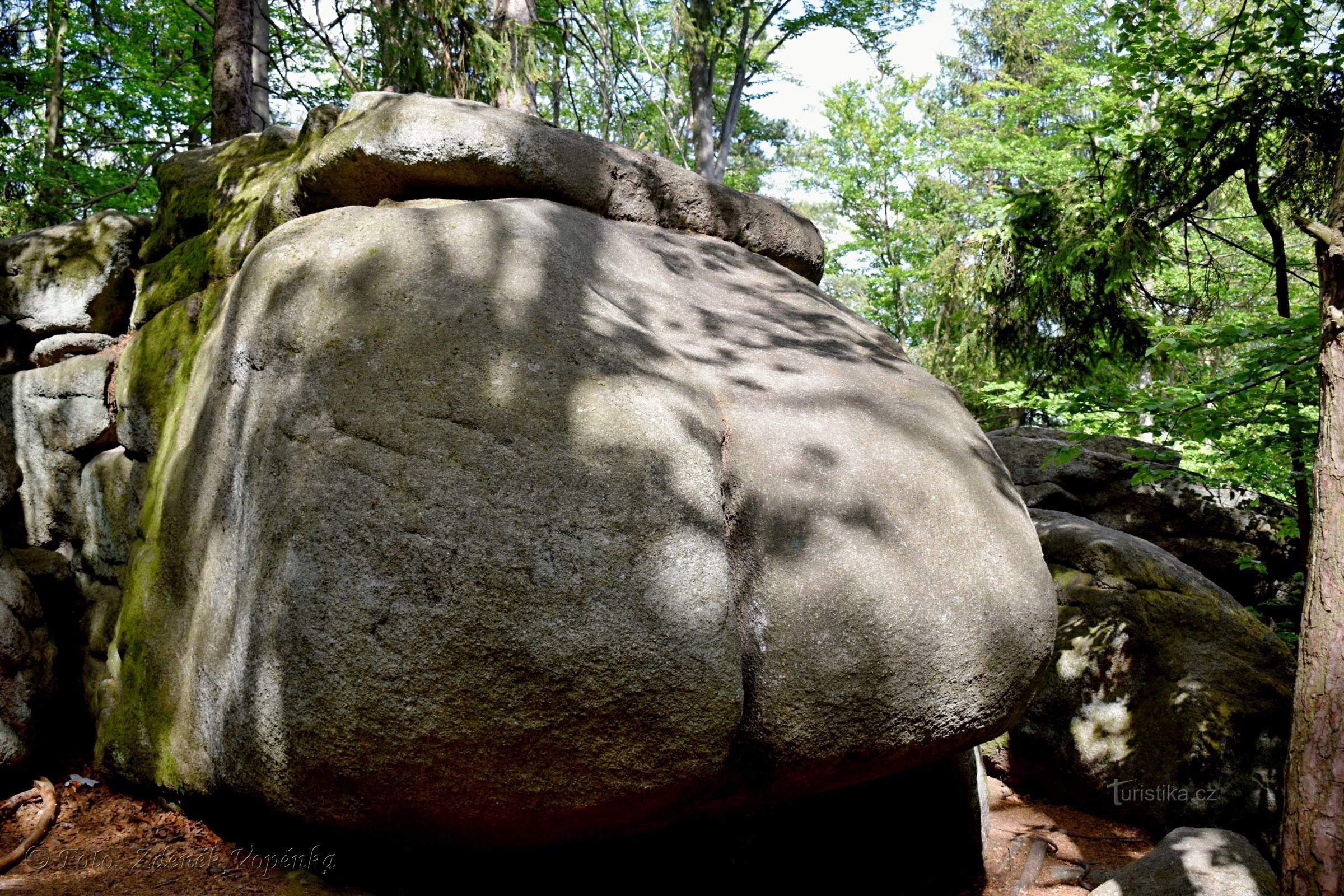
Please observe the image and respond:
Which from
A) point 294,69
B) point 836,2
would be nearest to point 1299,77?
point 294,69

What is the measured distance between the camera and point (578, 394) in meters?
3.05

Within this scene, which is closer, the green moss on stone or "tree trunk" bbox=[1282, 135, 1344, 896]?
"tree trunk" bbox=[1282, 135, 1344, 896]

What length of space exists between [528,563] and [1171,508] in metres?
9.31

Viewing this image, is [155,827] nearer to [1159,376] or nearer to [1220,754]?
[1220,754]

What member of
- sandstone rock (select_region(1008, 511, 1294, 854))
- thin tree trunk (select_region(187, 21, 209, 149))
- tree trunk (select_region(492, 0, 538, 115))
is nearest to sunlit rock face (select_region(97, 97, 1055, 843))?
sandstone rock (select_region(1008, 511, 1294, 854))

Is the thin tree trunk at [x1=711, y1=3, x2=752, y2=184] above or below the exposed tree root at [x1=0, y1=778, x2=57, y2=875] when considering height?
above

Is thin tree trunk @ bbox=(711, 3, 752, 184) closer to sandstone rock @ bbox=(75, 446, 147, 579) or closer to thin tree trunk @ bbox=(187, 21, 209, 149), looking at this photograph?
thin tree trunk @ bbox=(187, 21, 209, 149)

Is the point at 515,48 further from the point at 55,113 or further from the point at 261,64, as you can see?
the point at 55,113

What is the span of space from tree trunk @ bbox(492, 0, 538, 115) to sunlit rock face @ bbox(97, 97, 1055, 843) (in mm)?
3484

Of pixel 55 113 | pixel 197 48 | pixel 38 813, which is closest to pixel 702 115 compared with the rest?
pixel 197 48

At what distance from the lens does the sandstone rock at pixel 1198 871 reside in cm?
389

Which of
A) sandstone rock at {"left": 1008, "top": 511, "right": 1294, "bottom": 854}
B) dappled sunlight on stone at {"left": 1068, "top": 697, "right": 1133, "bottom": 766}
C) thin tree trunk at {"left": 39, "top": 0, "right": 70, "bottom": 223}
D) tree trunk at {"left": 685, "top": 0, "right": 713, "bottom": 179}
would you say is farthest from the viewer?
tree trunk at {"left": 685, "top": 0, "right": 713, "bottom": 179}

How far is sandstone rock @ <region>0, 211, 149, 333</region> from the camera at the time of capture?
5551mm

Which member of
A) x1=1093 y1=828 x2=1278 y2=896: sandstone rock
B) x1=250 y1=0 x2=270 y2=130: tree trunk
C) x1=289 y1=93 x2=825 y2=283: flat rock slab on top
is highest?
x1=250 y1=0 x2=270 y2=130: tree trunk
